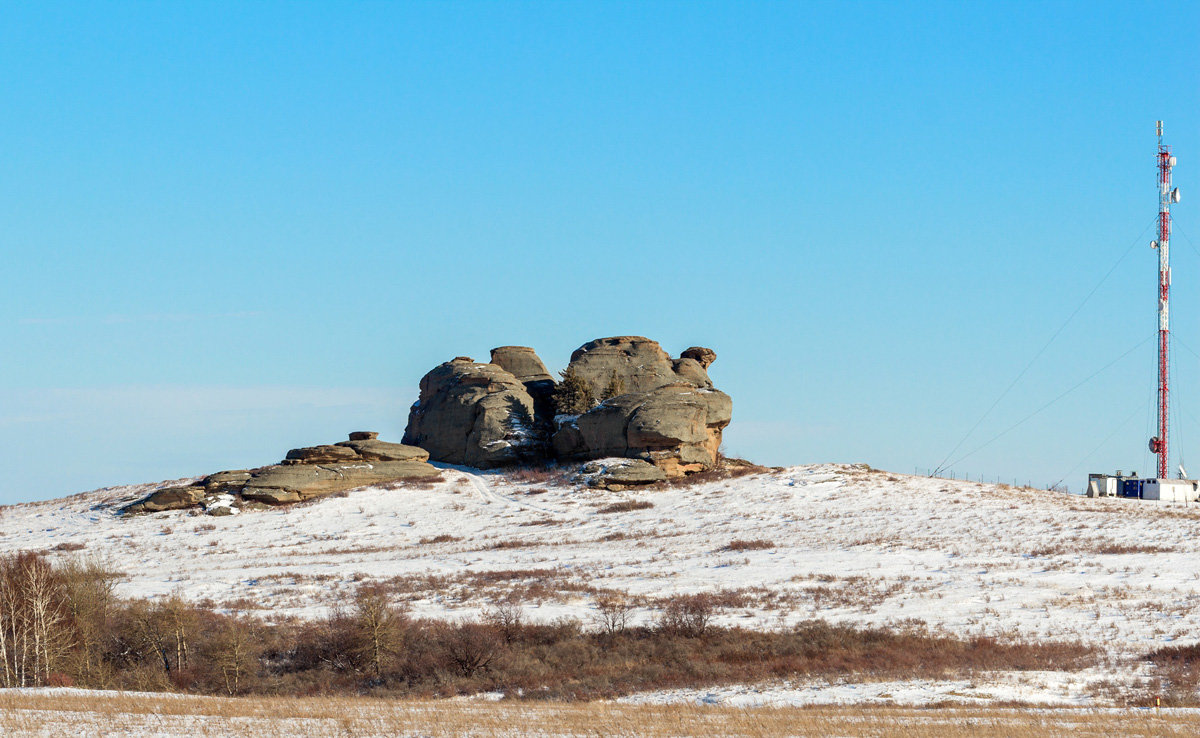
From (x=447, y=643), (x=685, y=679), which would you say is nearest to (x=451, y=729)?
(x=685, y=679)

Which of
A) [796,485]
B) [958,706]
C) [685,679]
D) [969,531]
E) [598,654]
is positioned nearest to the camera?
[958,706]

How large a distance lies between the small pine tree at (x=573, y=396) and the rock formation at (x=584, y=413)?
78 centimetres

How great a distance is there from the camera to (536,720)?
62.5ft

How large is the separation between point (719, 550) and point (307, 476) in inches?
1071

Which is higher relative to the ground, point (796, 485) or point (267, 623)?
point (796, 485)

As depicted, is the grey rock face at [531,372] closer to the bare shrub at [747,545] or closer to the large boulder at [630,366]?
the large boulder at [630,366]

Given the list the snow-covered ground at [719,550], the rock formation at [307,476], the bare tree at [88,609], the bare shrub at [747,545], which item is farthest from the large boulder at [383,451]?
the bare tree at [88,609]

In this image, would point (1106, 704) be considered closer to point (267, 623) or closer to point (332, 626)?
point (332, 626)

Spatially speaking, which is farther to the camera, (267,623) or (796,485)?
(796,485)

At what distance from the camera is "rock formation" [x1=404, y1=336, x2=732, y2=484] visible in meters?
61.9

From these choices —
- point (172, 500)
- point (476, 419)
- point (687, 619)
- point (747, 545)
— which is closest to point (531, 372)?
point (476, 419)

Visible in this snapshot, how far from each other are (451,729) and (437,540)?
3221cm

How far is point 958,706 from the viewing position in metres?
20.6

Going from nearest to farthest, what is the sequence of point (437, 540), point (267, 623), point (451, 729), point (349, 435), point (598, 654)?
1. point (451, 729)
2. point (598, 654)
3. point (267, 623)
4. point (437, 540)
5. point (349, 435)
